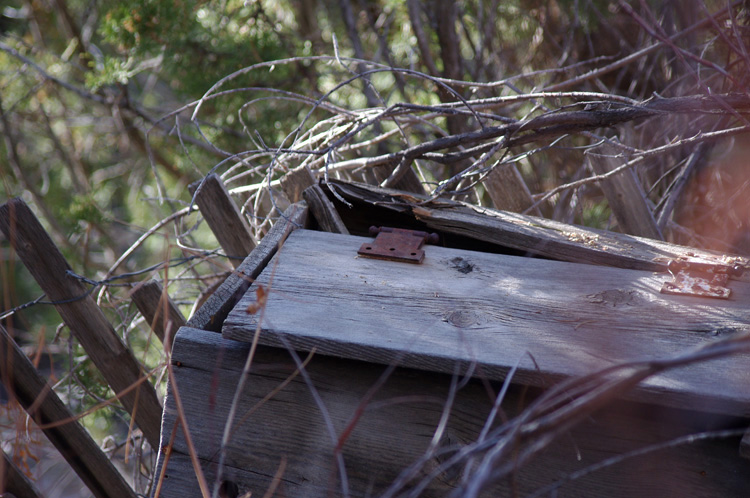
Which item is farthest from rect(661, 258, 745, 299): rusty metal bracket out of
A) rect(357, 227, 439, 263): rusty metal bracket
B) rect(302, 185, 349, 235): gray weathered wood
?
rect(302, 185, 349, 235): gray weathered wood

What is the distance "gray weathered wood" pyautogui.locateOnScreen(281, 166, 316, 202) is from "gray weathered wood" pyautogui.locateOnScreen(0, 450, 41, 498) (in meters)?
1.22

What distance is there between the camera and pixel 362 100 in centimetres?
484

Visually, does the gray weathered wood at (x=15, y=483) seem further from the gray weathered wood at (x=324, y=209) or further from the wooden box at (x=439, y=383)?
the gray weathered wood at (x=324, y=209)

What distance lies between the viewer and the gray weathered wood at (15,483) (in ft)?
5.50

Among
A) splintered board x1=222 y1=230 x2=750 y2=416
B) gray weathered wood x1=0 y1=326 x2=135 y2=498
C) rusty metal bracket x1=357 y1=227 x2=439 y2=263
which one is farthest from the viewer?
gray weathered wood x1=0 y1=326 x2=135 y2=498

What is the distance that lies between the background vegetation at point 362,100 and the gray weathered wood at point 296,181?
71 millimetres

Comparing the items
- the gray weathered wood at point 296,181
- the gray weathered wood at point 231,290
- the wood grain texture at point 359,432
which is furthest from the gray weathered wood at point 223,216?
the wood grain texture at point 359,432

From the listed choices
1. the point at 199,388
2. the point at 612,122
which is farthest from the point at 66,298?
the point at 612,122

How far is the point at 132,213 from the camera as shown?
22.5 feet

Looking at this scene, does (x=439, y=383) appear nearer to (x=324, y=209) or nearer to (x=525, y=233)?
(x=525, y=233)

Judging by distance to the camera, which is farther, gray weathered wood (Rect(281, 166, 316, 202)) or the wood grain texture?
gray weathered wood (Rect(281, 166, 316, 202))

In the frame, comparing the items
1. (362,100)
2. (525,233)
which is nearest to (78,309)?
(525,233)

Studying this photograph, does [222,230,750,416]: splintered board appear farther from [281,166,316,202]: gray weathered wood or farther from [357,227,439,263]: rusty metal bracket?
[281,166,316,202]: gray weathered wood

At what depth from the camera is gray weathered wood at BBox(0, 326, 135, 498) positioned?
5.54ft
